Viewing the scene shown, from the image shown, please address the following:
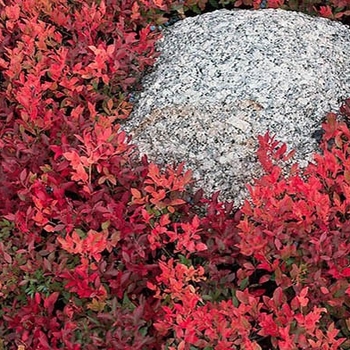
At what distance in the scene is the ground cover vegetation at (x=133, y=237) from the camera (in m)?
2.45

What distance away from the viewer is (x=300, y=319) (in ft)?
7.41

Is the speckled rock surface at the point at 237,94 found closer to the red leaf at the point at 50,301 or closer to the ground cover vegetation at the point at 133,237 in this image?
the ground cover vegetation at the point at 133,237

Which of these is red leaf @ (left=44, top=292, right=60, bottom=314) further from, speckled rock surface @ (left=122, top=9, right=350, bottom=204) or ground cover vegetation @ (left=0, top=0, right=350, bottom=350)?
speckled rock surface @ (left=122, top=9, right=350, bottom=204)

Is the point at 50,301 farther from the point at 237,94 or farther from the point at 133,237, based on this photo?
the point at 237,94

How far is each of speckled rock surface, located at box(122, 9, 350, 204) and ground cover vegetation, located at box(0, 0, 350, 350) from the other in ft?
0.33

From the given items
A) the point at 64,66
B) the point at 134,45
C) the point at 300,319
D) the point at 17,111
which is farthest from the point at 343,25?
the point at 300,319

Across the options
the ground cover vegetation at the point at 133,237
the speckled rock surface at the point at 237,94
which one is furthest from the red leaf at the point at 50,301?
the speckled rock surface at the point at 237,94

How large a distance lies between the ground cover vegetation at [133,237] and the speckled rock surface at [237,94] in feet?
0.33

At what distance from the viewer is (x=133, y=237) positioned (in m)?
2.75

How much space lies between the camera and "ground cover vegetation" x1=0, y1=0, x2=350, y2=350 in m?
2.45

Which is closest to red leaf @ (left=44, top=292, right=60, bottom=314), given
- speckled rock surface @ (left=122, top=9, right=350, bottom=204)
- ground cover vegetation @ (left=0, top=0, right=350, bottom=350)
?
ground cover vegetation @ (left=0, top=0, right=350, bottom=350)

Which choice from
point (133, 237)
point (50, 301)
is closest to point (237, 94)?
point (133, 237)

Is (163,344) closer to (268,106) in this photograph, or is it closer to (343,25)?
(268,106)

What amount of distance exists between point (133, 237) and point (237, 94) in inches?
36.2
